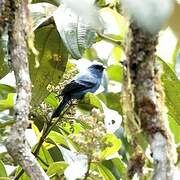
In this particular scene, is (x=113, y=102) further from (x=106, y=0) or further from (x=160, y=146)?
(x=160, y=146)

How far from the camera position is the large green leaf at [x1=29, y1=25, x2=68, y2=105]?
1236mm

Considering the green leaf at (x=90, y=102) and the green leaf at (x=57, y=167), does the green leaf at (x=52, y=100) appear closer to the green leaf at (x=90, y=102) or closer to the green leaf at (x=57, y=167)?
A: the green leaf at (x=90, y=102)

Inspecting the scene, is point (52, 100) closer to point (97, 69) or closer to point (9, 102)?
point (9, 102)

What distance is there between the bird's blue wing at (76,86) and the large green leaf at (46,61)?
0.16 meters

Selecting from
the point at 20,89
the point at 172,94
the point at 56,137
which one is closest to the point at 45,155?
the point at 56,137

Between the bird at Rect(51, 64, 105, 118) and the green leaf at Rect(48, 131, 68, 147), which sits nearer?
the green leaf at Rect(48, 131, 68, 147)

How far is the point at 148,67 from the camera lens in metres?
0.64

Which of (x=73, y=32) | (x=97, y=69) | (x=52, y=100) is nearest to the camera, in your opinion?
(x=73, y=32)

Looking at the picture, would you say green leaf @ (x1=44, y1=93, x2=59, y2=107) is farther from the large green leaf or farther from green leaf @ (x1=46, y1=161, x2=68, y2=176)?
green leaf @ (x1=46, y1=161, x2=68, y2=176)

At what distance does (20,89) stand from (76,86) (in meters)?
0.78

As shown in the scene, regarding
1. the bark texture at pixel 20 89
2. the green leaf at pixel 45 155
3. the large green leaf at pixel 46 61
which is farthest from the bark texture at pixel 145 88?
the green leaf at pixel 45 155

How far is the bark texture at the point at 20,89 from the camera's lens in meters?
0.69

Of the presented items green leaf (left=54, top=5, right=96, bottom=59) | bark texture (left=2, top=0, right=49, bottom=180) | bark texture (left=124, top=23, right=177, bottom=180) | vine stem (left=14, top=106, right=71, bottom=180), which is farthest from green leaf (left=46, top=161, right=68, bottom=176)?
bark texture (left=124, top=23, right=177, bottom=180)

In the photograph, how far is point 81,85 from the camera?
62.2 inches
